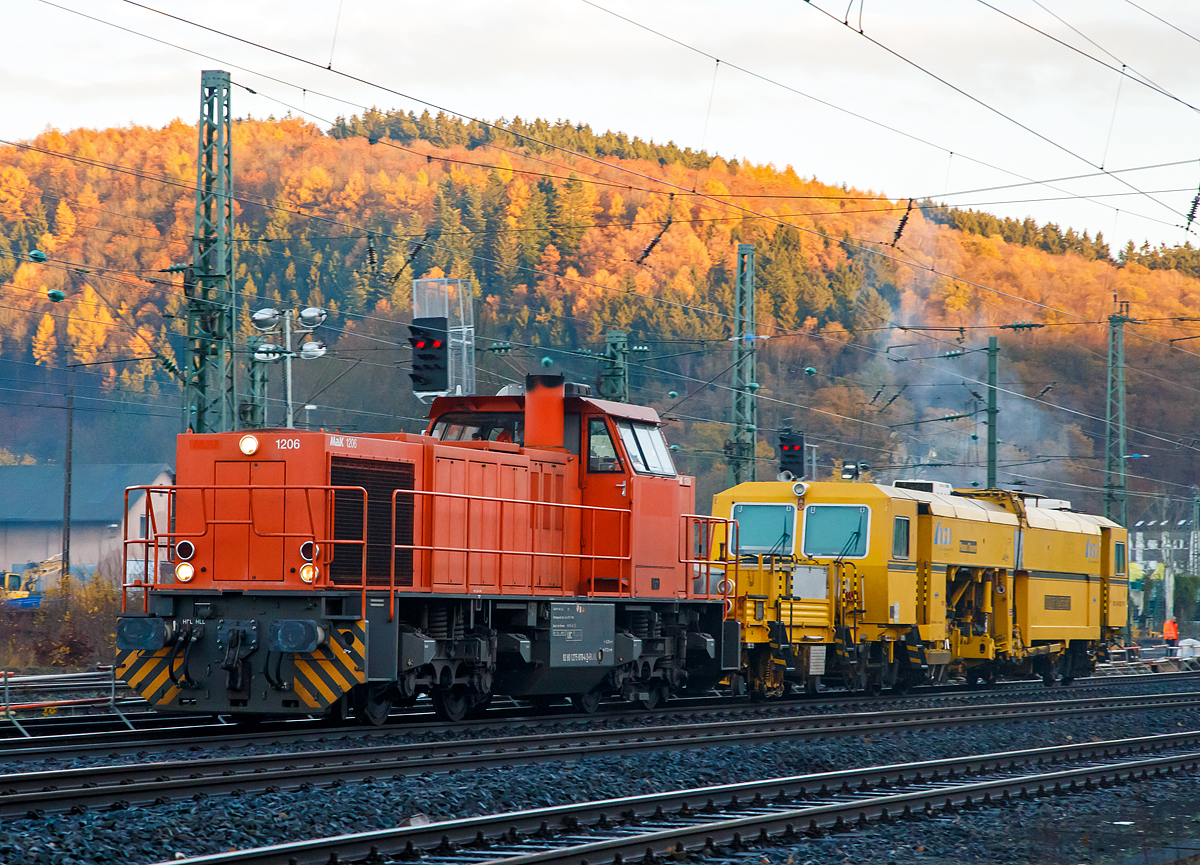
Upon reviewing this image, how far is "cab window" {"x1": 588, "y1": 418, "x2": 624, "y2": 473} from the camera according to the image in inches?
616

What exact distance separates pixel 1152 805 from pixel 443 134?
8597 cm

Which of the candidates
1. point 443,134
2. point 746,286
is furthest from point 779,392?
point 746,286

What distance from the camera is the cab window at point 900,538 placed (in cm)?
2066

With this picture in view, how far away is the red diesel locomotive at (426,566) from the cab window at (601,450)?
0.08 feet

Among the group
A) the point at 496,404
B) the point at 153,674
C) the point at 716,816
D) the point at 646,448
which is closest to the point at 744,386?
the point at 646,448

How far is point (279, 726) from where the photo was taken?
13.6 meters

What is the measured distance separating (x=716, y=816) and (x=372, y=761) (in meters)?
2.98

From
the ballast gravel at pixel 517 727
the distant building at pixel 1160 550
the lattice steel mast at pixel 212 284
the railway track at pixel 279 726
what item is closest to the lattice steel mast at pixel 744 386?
the ballast gravel at pixel 517 727

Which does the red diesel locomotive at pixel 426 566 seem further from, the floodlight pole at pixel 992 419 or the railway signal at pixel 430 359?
the floodlight pole at pixel 992 419

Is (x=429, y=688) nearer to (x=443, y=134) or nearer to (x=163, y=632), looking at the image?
(x=163, y=632)

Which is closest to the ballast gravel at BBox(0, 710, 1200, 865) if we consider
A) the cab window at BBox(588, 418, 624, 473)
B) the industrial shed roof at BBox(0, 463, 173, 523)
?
the cab window at BBox(588, 418, 624, 473)

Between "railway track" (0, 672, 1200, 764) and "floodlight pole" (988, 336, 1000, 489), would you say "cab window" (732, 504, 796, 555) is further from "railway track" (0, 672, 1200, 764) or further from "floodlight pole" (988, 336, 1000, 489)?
"floodlight pole" (988, 336, 1000, 489)

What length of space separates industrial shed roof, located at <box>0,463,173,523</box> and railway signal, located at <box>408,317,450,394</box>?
58673 millimetres

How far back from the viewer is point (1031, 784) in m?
11.3
